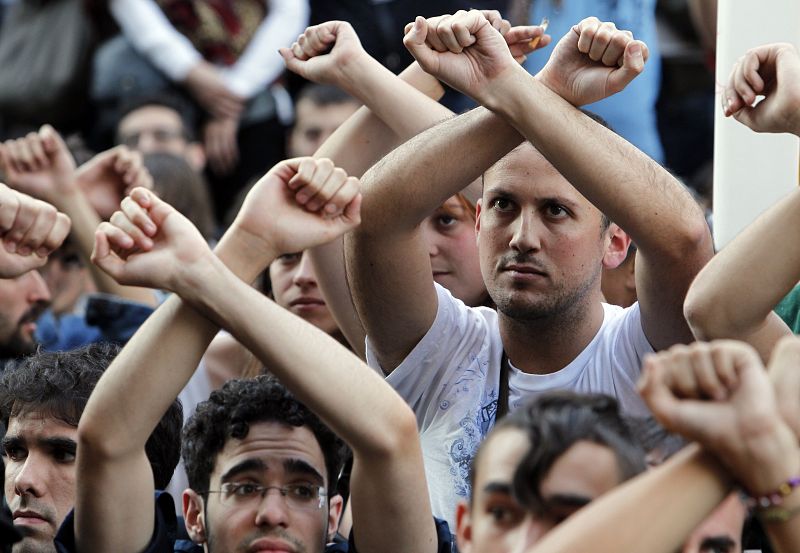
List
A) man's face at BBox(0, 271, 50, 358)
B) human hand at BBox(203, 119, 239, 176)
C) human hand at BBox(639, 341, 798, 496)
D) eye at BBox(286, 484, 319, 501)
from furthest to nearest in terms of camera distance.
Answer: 1. human hand at BBox(203, 119, 239, 176)
2. man's face at BBox(0, 271, 50, 358)
3. eye at BBox(286, 484, 319, 501)
4. human hand at BBox(639, 341, 798, 496)

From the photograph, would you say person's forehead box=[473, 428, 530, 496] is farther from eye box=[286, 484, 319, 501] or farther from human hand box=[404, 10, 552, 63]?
human hand box=[404, 10, 552, 63]

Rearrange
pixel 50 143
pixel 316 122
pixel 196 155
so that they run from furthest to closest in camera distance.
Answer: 1. pixel 196 155
2. pixel 316 122
3. pixel 50 143

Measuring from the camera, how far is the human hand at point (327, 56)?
4098 mm

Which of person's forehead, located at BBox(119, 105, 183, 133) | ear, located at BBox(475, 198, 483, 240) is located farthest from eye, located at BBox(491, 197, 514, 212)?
person's forehead, located at BBox(119, 105, 183, 133)

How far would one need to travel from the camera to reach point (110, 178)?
5.11 m

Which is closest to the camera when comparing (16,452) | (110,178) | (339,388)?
(339,388)

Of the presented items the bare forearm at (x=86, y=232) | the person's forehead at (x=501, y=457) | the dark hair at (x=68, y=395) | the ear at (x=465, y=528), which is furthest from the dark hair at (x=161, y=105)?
the person's forehead at (x=501, y=457)

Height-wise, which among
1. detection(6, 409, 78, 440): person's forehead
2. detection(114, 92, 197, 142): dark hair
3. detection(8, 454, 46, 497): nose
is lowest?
detection(8, 454, 46, 497): nose

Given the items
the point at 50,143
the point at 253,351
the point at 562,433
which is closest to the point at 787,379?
the point at 562,433

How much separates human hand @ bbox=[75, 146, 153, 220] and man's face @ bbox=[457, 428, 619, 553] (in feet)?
→ 8.03

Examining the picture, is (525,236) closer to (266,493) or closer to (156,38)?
(266,493)

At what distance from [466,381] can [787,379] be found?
143cm

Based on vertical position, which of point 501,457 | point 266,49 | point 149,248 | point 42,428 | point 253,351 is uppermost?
point 266,49

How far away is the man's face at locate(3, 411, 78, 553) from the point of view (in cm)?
361
